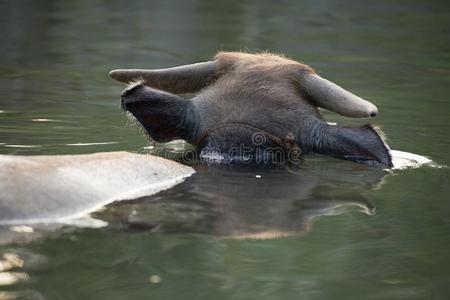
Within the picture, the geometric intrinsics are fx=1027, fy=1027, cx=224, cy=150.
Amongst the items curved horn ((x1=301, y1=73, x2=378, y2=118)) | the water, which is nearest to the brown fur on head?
curved horn ((x1=301, y1=73, x2=378, y2=118))

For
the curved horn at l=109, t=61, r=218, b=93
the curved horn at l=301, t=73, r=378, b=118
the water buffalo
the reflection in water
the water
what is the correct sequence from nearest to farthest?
1. the water
2. the reflection in water
3. the curved horn at l=301, t=73, r=378, b=118
4. the water buffalo
5. the curved horn at l=109, t=61, r=218, b=93

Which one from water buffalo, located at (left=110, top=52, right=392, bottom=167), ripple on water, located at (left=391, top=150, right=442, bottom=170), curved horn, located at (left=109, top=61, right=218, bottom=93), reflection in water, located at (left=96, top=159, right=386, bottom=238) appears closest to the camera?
reflection in water, located at (left=96, top=159, right=386, bottom=238)

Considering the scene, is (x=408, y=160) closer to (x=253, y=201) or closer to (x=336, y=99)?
(x=336, y=99)

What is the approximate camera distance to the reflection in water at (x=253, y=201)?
5.04m

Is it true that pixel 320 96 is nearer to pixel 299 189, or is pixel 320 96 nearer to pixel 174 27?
pixel 299 189

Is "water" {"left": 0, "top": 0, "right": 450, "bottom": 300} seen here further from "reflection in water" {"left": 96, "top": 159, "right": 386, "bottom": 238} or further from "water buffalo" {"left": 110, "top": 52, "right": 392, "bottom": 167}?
"water buffalo" {"left": 110, "top": 52, "right": 392, "bottom": 167}

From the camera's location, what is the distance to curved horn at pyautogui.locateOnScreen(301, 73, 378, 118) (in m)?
6.27

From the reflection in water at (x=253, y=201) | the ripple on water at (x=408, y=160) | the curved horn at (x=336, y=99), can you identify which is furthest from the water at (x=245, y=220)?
the curved horn at (x=336, y=99)

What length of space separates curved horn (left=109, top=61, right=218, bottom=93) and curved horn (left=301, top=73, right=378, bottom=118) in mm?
717

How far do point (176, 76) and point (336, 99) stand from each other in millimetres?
1192

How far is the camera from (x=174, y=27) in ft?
58.4

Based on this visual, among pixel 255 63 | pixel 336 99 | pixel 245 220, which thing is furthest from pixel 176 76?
pixel 245 220

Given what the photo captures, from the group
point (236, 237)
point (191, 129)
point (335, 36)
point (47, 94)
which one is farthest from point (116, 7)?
point (236, 237)

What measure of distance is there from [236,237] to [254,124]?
6.18ft
